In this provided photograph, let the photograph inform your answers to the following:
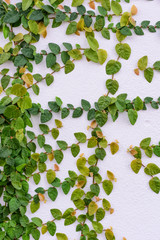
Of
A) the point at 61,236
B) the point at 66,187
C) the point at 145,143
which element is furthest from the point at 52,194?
the point at 145,143

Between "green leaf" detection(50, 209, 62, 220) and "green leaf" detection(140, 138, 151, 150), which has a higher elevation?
"green leaf" detection(140, 138, 151, 150)

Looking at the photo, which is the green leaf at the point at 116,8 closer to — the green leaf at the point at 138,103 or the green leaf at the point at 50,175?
the green leaf at the point at 138,103

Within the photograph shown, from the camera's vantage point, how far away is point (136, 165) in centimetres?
85

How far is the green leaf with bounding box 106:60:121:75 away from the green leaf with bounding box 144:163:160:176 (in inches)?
14.6

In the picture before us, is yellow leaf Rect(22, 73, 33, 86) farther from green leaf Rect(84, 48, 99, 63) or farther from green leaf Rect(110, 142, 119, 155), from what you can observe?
green leaf Rect(110, 142, 119, 155)

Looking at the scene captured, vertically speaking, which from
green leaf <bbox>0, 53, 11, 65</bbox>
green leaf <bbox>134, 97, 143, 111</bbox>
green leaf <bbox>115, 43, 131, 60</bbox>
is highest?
green leaf <bbox>0, 53, 11, 65</bbox>

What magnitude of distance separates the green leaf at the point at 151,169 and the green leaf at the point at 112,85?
31 cm

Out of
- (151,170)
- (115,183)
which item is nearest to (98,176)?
(115,183)

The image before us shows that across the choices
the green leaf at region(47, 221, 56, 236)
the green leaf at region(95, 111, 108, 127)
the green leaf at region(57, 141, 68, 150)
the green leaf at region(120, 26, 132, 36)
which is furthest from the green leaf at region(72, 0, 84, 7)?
the green leaf at region(47, 221, 56, 236)

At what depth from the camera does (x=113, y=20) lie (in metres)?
0.84

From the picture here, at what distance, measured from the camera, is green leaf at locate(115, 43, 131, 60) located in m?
0.83

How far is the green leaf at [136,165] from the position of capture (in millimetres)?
853

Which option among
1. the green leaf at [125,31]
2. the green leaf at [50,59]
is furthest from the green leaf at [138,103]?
the green leaf at [50,59]

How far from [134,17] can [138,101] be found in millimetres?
307
